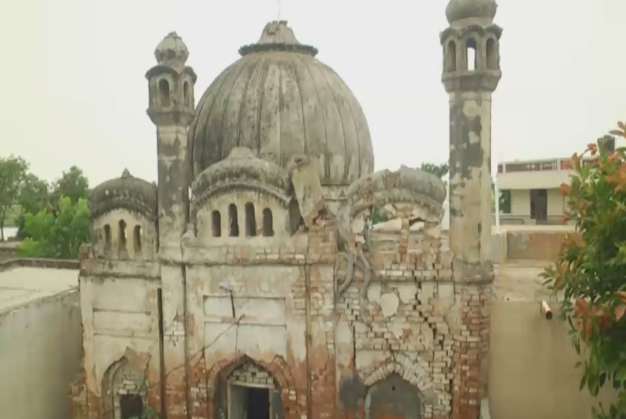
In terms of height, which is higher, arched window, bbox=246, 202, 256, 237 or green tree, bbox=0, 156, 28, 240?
green tree, bbox=0, 156, 28, 240

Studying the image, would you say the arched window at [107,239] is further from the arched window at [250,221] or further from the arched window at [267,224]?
the arched window at [267,224]

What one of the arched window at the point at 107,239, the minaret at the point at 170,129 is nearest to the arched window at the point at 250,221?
the minaret at the point at 170,129

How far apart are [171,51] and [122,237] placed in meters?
3.17

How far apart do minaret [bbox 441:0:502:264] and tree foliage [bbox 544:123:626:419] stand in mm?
2632

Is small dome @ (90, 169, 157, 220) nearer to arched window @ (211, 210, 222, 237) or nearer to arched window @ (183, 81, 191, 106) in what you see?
arched window @ (211, 210, 222, 237)

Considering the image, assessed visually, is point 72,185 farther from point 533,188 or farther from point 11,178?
point 533,188

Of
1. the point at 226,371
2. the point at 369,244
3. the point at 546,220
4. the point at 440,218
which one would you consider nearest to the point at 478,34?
the point at 440,218

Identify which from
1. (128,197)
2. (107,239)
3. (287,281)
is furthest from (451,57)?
(107,239)

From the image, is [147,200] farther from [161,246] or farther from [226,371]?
[226,371]

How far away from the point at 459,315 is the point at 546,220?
14118 millimetres

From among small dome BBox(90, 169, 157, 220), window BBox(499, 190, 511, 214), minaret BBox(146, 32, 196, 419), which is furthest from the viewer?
window BBox(499, 190, 511, 214)

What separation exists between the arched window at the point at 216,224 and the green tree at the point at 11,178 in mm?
27132

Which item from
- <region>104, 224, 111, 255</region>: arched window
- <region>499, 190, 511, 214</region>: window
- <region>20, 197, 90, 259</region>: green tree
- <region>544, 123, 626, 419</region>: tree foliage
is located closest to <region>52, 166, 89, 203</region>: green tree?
<region>20, 197, 90, 259</region>: green tree

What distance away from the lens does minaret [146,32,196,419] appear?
34.5 ft
